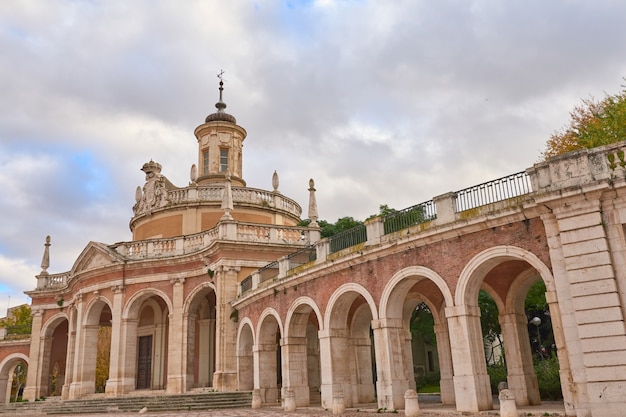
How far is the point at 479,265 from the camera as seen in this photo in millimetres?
13414

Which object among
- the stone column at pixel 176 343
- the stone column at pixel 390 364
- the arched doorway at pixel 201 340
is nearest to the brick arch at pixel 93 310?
the stone column at pixel 176 343

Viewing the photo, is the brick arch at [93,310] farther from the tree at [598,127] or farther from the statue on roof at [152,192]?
the tree at [598,127]

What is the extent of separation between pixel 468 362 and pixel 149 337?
22547 mm

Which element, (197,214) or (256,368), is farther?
(197,214)

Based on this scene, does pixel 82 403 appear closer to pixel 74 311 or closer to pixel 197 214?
pixel 74 311

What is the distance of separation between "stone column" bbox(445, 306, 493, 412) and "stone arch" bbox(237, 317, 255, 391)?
11515 mm

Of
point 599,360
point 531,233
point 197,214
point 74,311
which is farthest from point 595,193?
point 74,311

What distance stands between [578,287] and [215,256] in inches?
697

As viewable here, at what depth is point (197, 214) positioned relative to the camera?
30.1 metres

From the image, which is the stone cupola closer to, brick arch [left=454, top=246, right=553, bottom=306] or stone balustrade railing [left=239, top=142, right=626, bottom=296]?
stone balustrade railing [left=239, top=142, right=626, bottom=296]

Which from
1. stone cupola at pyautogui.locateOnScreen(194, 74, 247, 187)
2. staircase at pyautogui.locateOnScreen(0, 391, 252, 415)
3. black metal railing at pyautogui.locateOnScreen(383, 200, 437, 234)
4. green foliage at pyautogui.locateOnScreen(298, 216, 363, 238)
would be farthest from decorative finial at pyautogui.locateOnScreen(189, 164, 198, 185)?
black metal railing at pyautogui.locateOnScreen(383, 200, 437, 234)

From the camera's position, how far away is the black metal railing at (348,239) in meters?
17.2

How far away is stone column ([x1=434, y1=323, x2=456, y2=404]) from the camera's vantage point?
18.5 metres

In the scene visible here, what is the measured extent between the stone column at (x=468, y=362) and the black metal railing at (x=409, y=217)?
2620 millimetres
